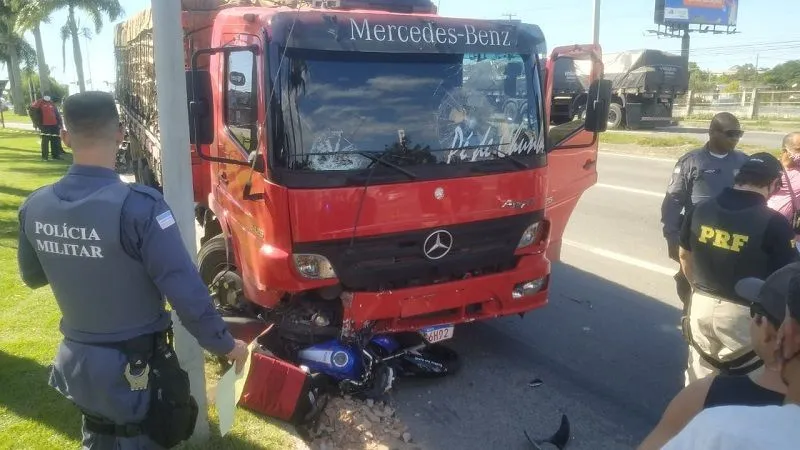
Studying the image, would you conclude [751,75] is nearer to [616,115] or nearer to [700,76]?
[700,76]

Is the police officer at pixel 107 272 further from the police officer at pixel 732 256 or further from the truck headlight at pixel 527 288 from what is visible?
the truck headlight at pixel 527 288

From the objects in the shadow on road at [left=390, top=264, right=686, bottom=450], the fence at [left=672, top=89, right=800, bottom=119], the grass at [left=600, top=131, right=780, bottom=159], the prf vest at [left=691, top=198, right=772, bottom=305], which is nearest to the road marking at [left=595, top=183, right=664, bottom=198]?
the grass at [left=600, top=131, right=780, bottom=159]

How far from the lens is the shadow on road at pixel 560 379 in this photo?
12.4ft

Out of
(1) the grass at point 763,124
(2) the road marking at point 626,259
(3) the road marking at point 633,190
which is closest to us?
(2) the road marking at point 626,259

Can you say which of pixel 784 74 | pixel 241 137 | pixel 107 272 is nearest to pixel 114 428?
pixel 107 272

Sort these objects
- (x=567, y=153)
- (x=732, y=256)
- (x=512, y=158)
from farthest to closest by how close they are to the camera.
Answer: (x=567, y=153)
(x=512, y=158)
(x=732, y=256)

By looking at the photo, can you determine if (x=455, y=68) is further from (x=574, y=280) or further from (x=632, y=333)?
(x=574, y=280)

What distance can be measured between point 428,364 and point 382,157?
1.52 metres

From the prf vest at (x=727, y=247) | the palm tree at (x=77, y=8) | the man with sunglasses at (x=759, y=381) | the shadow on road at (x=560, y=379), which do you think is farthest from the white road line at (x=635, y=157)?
the palm tree at (x=77, y=8)

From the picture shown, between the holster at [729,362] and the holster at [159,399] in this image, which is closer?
the holster at [159,399]

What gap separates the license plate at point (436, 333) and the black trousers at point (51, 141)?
15.8 metres

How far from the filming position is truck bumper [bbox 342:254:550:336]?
152 inches

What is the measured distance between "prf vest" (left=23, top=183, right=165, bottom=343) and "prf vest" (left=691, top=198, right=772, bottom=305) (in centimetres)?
259

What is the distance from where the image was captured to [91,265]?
2.16 metres
